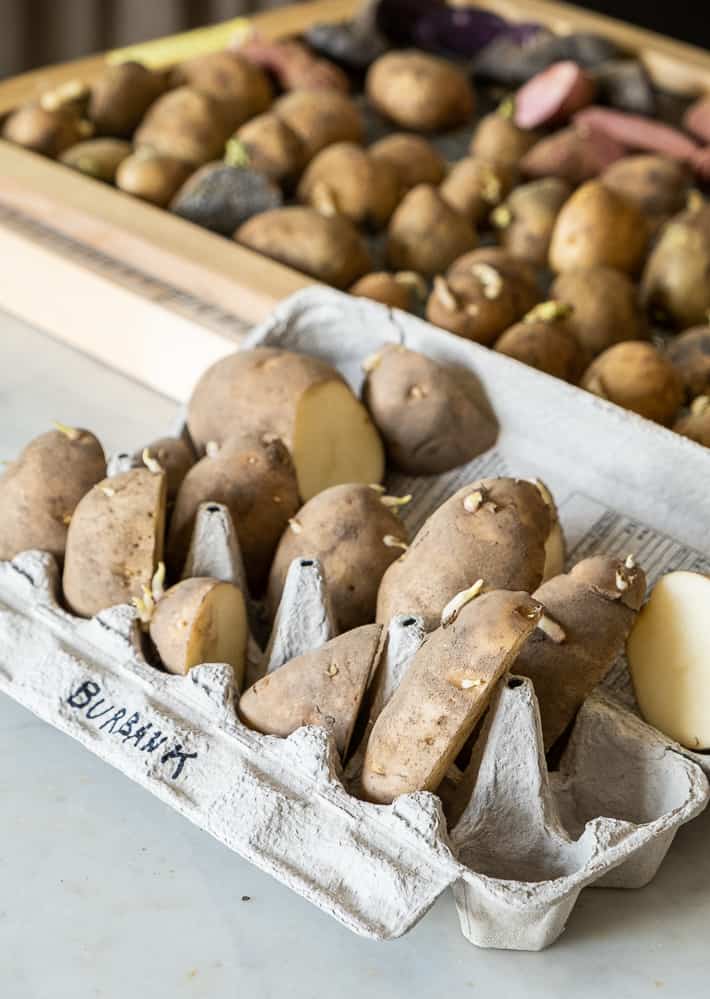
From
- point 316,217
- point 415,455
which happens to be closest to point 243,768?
point 415,455

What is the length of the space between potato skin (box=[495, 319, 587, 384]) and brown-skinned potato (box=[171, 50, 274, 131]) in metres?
0.77

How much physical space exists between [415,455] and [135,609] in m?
0.38

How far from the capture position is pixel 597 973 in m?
0.94

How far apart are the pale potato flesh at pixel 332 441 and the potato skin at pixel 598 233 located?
0.54 metres

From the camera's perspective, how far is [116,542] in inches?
43.1

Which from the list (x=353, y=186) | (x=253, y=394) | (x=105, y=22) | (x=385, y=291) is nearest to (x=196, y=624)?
(x=253, y=394)

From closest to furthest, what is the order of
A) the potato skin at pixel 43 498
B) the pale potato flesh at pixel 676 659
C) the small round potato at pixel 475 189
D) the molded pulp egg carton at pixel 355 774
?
the molded pulp egg carton at pixel 355 774
the pale potato flesh at pixel 676 659
the potato skin at pixel 43 498
the small round potato at pixel 475 189

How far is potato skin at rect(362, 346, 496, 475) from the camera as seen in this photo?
1.34 m

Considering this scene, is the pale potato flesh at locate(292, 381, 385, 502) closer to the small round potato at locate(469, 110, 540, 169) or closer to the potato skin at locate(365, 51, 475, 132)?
the small round potato at locate(469, 110, 540, 169)

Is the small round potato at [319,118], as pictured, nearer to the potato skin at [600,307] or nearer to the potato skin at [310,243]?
the potato skin at [310,243]

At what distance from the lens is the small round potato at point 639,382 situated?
4.63 ft

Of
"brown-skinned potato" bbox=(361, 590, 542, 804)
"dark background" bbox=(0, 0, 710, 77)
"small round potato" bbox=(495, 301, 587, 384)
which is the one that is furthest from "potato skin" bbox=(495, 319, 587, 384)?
"dark background" bbox=(0, 0, 710, 77)

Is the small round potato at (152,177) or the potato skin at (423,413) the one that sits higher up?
the potato skin at (423,413)

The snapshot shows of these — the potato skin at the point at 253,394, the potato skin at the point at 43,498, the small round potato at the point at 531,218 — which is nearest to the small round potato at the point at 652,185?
the small round potato at the point at 531,218
